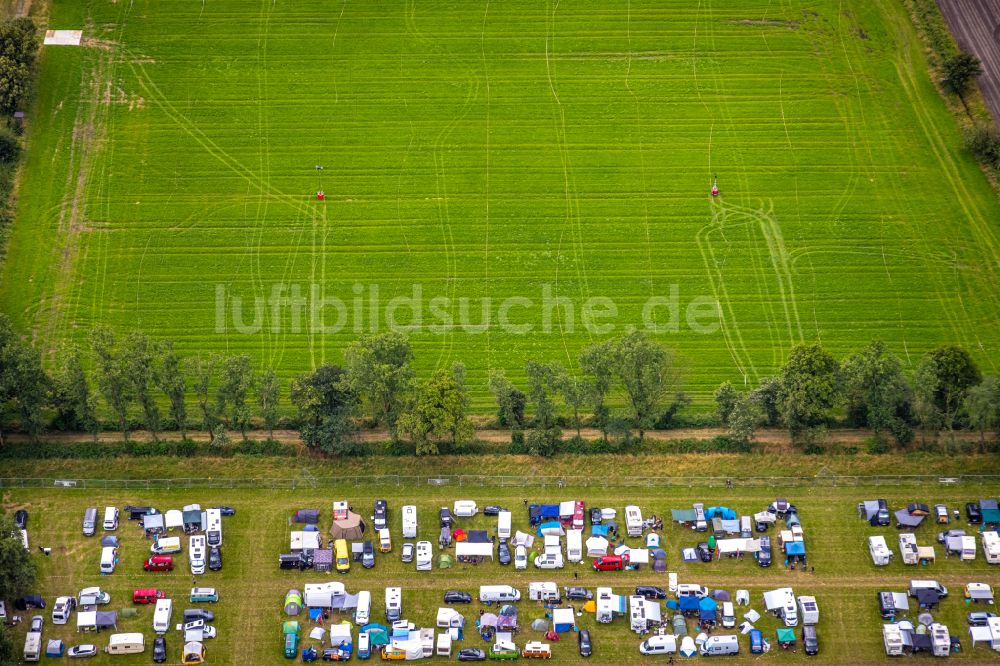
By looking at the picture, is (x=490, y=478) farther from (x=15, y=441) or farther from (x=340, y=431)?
(x=15, y=441)

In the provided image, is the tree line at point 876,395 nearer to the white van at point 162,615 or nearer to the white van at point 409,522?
the white van at point 409,522

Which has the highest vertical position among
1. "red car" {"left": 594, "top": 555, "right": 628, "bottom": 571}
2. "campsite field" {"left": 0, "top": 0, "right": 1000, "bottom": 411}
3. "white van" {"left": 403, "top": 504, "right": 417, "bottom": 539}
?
"campsite field" {"left": 0, "top": 0, "right": 1000, "bottom": 411}

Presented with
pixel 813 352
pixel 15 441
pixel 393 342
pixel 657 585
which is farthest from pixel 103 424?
pixel 813 352

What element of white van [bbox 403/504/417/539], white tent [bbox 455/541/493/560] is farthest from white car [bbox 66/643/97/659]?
white tent [bbox 455/541/493/560]

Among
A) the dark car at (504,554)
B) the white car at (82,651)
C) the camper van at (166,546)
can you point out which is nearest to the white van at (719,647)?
the dark car at (504,554)

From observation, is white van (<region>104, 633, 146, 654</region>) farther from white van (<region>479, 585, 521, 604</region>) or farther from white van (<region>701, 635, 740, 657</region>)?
white van (<region>701, 635, 740, 657</region>)

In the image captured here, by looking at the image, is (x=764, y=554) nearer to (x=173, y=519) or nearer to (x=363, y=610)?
(x=363, y=610)
